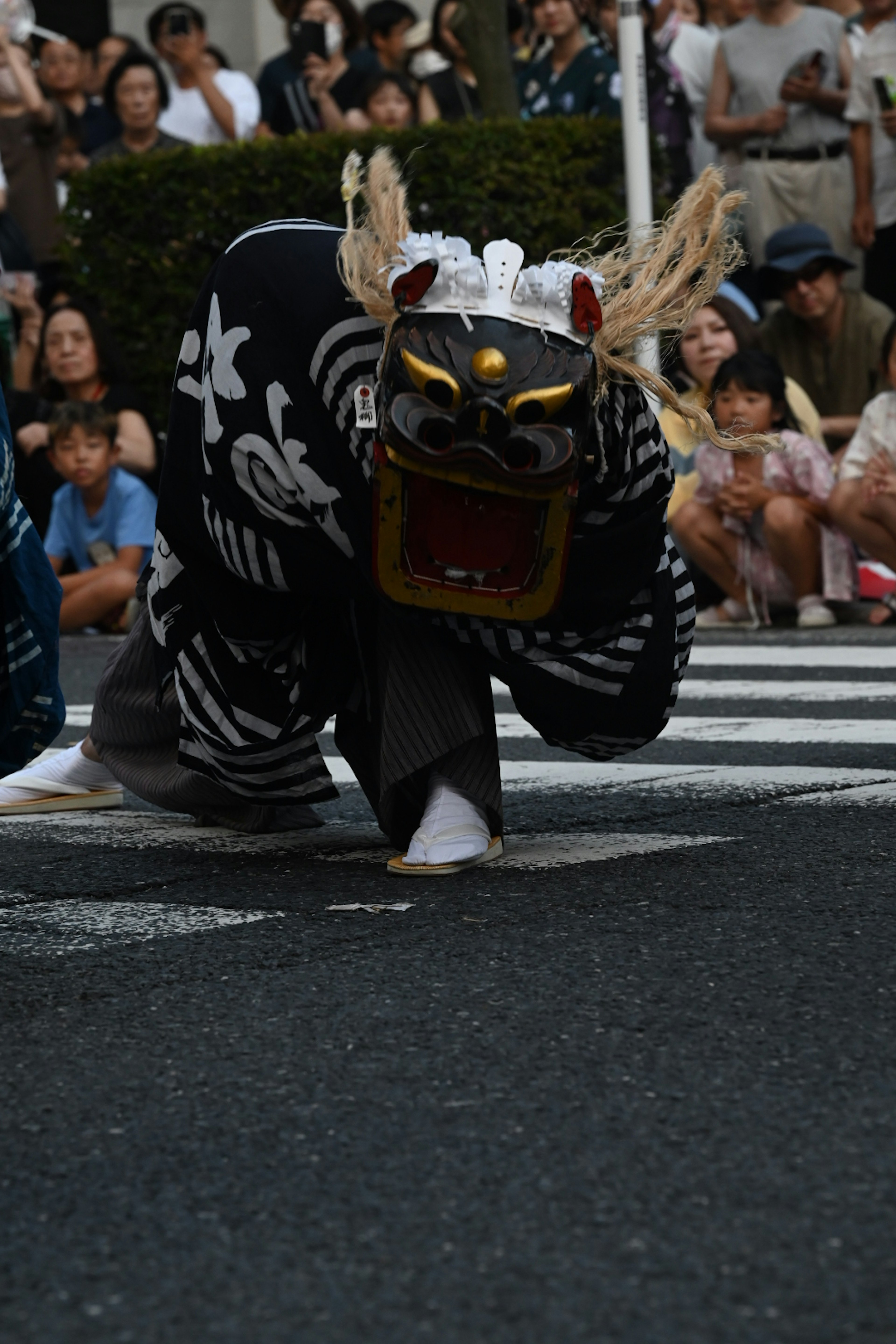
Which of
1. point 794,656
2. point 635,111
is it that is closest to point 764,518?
point 794,656

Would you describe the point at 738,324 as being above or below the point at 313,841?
above

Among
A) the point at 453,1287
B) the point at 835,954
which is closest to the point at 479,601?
the point at 835,954

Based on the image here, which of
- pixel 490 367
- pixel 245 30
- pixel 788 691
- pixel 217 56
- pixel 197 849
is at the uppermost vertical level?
pixel 245 30

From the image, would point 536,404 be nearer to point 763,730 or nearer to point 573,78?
point 763,730

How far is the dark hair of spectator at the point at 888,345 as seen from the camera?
7.27 meters

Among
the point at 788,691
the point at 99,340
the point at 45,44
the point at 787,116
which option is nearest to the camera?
the point at 788,691

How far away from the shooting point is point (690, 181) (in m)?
9.25

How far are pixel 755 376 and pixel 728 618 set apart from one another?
1040 mm

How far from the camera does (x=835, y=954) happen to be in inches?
100

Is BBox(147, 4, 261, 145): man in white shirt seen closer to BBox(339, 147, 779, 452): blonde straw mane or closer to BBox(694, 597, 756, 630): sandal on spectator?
BBox(694, 597, 756, 630): sandal on spectator

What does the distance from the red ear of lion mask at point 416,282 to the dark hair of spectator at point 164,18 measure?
8.22 m

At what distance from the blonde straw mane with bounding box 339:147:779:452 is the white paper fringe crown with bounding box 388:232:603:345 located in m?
0.08

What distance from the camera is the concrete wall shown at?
52.5 ft

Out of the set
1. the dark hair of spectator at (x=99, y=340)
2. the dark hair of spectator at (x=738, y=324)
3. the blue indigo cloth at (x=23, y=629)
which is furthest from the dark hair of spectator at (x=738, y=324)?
the blue indigo cloth at (x=23, y=629)
